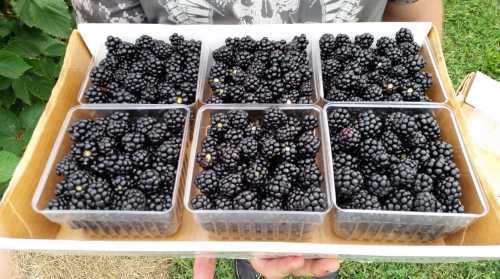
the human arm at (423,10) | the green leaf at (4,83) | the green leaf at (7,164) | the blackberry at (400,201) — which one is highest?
the human arm at (423,10)

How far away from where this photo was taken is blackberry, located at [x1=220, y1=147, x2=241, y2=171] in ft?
4.18

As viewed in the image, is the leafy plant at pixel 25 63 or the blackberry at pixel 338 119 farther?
the leafy plant at pixel 25 63

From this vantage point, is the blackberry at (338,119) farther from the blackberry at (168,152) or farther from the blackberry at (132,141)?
the blackberry at (132,141)

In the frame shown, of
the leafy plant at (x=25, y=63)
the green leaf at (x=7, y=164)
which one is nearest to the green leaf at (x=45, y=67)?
the leafy plant at (x=25, y=63)

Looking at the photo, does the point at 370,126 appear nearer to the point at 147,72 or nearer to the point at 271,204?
the point at 271,204

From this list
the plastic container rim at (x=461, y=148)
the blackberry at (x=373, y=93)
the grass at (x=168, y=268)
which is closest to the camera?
the plastic container rim at (x=461, y=148)

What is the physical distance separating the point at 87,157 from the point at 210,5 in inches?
29.0

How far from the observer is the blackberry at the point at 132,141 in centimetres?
134

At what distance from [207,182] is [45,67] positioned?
0.98 m

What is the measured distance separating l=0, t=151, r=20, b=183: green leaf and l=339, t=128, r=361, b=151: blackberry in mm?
1151

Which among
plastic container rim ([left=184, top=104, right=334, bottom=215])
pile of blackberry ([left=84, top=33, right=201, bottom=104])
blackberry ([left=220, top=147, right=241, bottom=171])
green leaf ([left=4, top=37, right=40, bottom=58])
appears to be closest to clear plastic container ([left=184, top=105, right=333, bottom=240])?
plastic container rim ([left=184, top=104, right=334, bottom=215])

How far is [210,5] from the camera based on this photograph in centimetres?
159

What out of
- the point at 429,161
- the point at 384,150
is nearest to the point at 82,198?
the point at 384,150

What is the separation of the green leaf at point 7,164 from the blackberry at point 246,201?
0.84 metres
